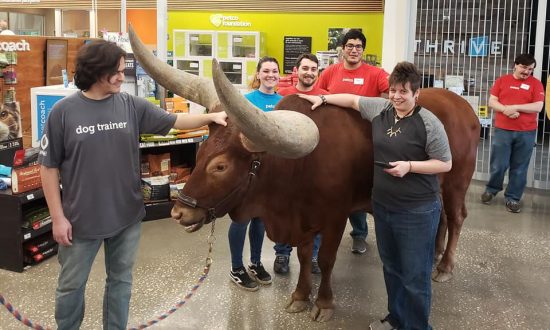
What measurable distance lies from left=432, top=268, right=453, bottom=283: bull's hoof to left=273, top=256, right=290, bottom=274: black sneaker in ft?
3.44

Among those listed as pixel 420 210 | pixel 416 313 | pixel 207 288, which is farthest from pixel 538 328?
pixel 207 288

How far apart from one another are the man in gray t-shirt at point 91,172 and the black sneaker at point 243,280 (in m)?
1.28

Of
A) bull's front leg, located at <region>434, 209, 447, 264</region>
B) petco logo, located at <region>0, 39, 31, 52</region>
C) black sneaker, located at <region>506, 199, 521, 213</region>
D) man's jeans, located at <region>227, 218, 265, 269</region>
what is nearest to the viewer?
man's jeans, located at <region>227, 218, 265, 269</region>

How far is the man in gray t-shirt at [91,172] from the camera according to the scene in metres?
2.24

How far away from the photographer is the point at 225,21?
10.9 m

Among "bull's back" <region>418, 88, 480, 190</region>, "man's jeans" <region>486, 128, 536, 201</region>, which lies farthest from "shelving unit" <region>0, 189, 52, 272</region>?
"man's jeans" <region>486, 128, 536, 201</region>

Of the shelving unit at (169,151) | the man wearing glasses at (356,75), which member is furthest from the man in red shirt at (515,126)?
the shelving unit at (169,151)

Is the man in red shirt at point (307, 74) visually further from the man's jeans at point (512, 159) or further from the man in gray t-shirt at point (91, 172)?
the man's jeans at point (512, 159)

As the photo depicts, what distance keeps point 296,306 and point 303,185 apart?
843mm

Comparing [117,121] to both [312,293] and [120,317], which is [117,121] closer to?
[120,317]

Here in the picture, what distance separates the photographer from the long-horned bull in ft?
8.47

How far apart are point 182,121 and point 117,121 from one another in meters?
0.39

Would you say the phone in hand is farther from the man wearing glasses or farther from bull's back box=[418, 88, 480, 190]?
the man wearing glasses

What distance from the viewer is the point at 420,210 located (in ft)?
8.80
